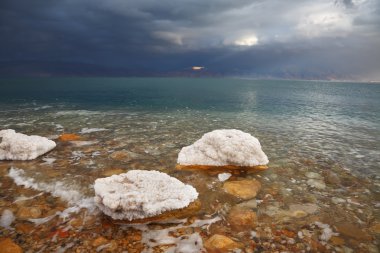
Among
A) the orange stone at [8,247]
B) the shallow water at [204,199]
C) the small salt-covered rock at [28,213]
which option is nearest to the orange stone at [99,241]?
the shallow water at [204,199]

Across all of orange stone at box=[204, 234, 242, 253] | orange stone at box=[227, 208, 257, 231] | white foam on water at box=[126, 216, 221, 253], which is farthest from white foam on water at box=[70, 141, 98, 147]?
orange stone at box=[204, 234, 242, 253]

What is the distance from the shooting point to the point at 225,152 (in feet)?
36.1

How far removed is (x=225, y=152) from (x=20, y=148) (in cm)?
1008

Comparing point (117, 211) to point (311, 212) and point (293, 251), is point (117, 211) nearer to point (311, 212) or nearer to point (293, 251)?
point (293, 251)

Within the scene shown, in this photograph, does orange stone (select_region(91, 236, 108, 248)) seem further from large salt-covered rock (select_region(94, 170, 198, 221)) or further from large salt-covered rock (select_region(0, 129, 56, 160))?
large salt-covered rock (select_region(0, 129, 56, 160))

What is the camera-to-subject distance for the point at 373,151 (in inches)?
606

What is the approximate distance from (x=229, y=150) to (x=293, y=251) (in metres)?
5.52

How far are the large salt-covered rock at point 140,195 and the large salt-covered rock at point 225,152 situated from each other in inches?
129

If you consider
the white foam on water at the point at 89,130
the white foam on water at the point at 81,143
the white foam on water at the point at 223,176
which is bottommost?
the white foam on water at the point at 89,130

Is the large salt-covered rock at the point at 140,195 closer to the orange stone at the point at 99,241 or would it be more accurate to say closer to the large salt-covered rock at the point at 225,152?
Result: the orange stone at the point at 99,241

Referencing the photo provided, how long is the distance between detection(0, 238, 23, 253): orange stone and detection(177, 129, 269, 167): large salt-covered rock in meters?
6.87

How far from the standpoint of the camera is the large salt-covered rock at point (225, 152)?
10.9 meters

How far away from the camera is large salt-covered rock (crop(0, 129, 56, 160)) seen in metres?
11.7

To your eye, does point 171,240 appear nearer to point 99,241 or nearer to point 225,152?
point 99,241
